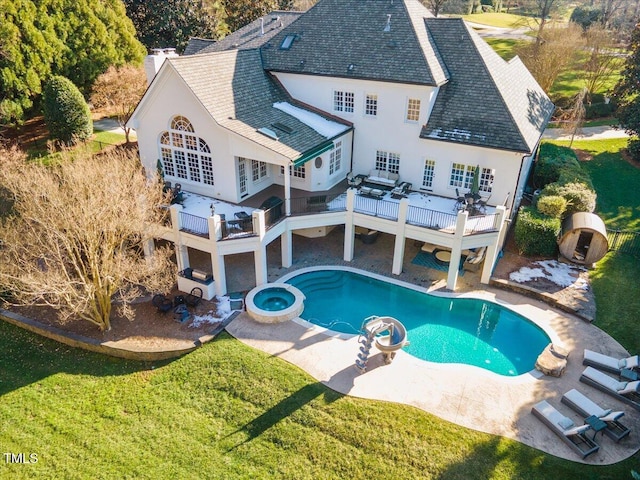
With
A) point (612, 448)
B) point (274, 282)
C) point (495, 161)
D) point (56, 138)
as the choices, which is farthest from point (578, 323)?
point (56, 138)

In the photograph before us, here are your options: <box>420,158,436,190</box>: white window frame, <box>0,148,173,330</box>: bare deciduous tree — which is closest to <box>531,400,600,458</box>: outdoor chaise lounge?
<box>420,158,436,190</box>: white window frame

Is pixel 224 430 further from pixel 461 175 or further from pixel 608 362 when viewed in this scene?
pixel 461 175

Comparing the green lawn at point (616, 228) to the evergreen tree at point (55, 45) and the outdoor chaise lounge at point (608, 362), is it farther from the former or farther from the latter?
the evergreen tree at point (55, 45)

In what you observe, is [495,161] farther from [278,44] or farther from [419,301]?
[278,44]

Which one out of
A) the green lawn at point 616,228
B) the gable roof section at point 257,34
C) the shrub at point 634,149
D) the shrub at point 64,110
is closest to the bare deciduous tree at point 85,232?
the shrub at point 64,110

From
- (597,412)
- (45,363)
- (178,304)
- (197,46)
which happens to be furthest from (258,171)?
(597,412)

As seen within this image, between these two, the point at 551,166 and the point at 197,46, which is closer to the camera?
the point at 551,166
